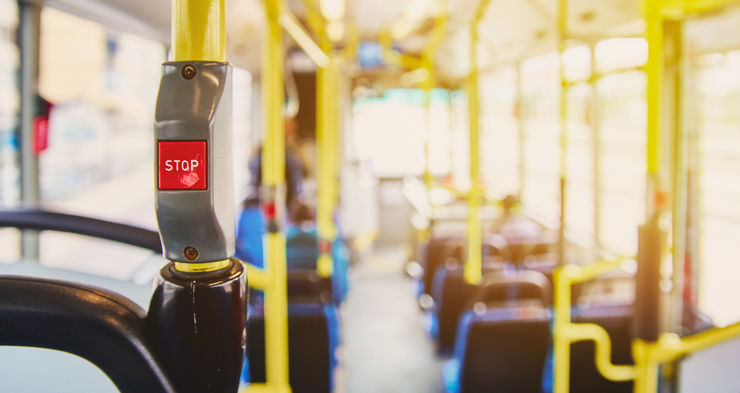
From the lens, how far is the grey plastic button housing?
53 centimetres

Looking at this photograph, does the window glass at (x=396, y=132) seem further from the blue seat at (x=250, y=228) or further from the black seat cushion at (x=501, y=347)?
the black seat cushion at (x=501, y=347)

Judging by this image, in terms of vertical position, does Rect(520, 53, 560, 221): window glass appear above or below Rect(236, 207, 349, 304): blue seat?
above

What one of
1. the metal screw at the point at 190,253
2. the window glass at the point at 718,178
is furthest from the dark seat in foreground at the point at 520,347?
the metal screw at the point at 190,253

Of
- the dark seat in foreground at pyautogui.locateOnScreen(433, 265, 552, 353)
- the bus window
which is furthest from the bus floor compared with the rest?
the bus window

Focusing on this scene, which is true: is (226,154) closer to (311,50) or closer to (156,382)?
(156,382)

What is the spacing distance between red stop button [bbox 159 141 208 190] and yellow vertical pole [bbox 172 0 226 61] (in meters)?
0.10

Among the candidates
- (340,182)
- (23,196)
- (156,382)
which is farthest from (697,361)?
(340,182)

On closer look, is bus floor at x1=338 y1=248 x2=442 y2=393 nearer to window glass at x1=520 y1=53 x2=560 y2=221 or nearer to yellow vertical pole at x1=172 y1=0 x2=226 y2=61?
window glass at x1=520 y1=53 x2=560 y2=221

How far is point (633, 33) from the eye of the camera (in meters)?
3.52

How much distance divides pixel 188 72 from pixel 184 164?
0.09 m

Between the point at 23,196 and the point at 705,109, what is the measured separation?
3172 millimetres

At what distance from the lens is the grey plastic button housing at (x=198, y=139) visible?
0.53 m

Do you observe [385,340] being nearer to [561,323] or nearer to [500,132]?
[561,323]

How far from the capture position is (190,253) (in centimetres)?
56
